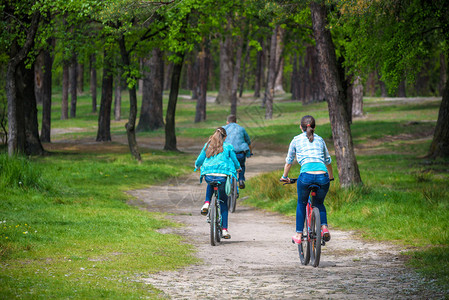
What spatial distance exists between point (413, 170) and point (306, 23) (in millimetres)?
9870

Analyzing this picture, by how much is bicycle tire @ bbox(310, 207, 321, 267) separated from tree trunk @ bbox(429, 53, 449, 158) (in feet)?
49.8

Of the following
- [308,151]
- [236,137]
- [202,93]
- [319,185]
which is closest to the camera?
[319,185]

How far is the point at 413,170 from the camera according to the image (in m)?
20.5

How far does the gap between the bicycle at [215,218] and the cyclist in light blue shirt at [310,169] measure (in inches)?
71.1

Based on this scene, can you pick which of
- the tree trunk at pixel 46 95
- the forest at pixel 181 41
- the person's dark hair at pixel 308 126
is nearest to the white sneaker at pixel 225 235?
the person's dark hair at pixel 308 126

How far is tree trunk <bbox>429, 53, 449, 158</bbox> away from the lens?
72.6ft

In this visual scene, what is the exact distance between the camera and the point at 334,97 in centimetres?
1502

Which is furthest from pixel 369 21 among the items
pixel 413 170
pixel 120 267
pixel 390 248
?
pixel 120 267

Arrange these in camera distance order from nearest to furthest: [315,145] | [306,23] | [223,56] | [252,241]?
[315,145] → [252,241] → [306,23] → [223,56]

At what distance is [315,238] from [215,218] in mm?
2390

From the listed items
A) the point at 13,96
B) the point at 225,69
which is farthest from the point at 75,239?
the point at 225,69

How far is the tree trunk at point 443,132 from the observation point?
2212 centimetres

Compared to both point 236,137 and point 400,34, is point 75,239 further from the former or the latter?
point 400,34

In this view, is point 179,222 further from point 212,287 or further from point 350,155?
point 212,287
